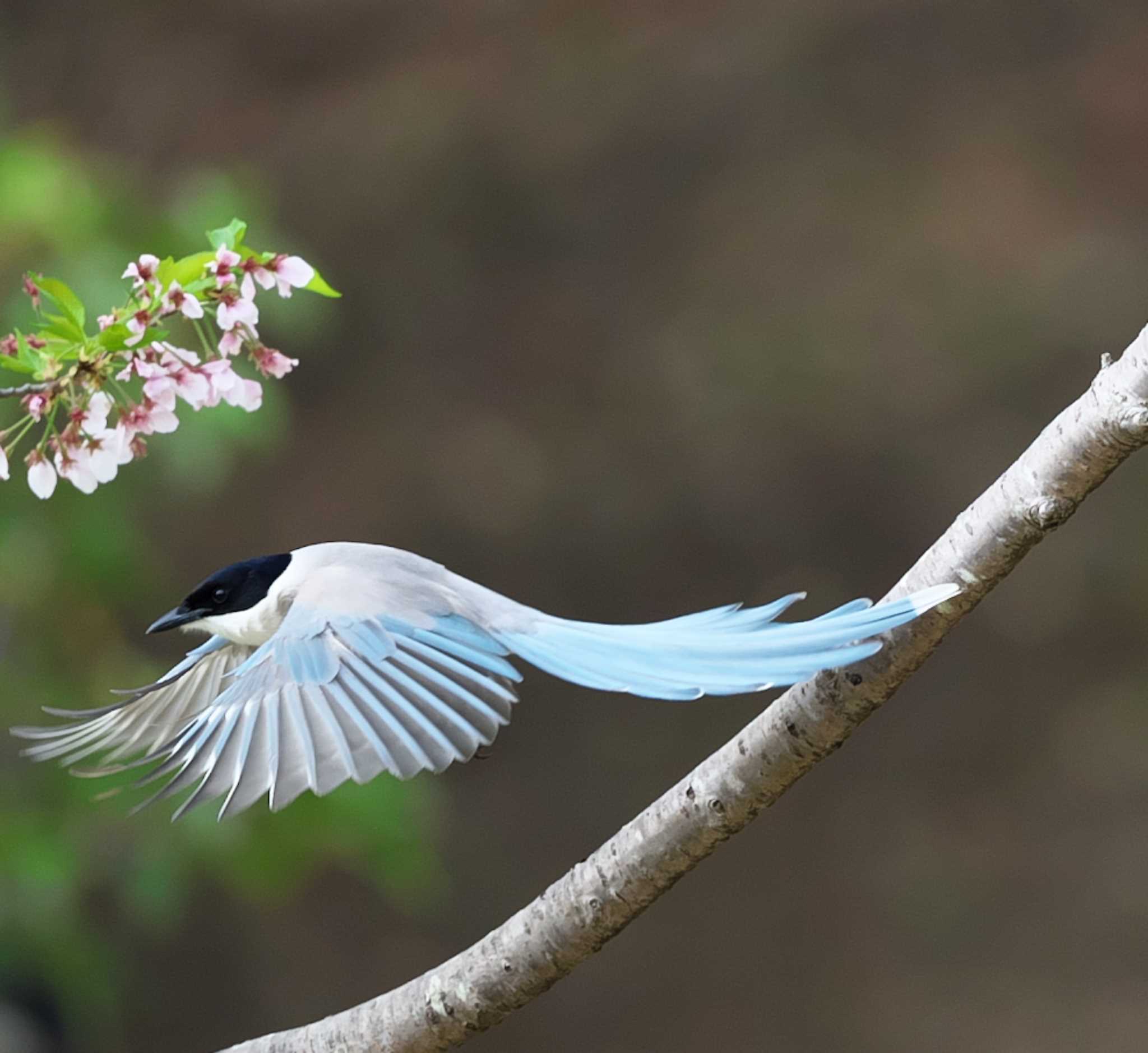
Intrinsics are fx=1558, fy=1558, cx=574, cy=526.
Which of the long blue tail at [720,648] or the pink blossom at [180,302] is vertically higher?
the pink blossom at [180,302]

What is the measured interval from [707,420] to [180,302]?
2915mm

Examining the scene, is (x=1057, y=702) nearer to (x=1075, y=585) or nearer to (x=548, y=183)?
(x=1075, y=585)

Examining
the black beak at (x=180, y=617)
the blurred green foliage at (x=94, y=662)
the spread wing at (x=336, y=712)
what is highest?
the blurred green foliage at (x=94, y=662)

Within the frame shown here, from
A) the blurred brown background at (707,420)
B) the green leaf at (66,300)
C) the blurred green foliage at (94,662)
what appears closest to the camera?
the green leaf at (66,300)

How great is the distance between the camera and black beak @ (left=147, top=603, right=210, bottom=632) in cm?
111

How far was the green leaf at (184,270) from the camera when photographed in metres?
0.80

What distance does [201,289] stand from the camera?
804 mm

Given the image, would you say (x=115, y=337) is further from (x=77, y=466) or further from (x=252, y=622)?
(x=252, y=622)

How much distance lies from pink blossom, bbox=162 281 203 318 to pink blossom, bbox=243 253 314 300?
4cm

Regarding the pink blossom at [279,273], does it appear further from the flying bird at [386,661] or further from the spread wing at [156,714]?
the spread wing at [156,714]

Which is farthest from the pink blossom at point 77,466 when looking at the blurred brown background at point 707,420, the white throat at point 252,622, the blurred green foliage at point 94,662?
the blurred brown background at point 707,420

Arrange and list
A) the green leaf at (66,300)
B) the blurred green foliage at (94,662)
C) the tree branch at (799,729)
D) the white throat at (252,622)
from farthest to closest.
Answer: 1. the blurred green foliage at (94,662)
2. the white throat at (252,622)
3. the tree branch at (799,729)
4. the green leaf at (66,300)

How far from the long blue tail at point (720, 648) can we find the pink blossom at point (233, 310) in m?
0.27

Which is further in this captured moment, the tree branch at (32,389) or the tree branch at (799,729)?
the tree branch at (799,729)
